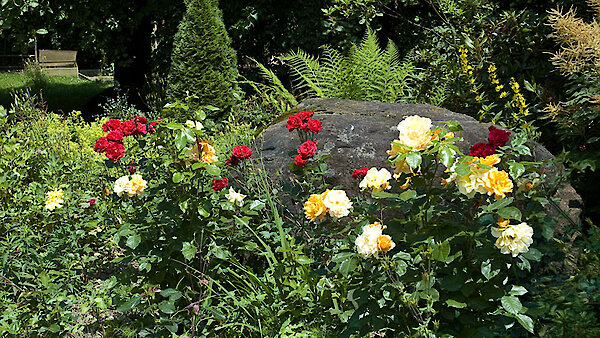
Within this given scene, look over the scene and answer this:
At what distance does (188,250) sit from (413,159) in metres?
1.17

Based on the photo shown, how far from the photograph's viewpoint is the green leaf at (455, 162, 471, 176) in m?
1.84

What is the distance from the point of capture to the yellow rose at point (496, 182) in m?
1.93

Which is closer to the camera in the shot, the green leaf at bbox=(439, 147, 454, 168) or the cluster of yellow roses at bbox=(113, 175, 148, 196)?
the green leaf at bbox=(439, 147, 454, 168)

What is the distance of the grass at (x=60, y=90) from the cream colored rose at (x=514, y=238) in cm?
1011

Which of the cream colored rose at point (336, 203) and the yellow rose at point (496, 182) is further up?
the yellow rose at point (496, 182)

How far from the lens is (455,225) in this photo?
2092 mm

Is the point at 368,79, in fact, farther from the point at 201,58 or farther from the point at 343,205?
the point at 343,205

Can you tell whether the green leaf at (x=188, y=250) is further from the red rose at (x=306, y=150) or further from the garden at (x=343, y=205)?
the red rose at (x=306, y=150)

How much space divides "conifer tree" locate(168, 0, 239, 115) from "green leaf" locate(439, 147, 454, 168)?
516 cm

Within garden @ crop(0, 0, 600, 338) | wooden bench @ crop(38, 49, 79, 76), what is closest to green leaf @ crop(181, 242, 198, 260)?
garden @ crop(0, 0, 600, 338)

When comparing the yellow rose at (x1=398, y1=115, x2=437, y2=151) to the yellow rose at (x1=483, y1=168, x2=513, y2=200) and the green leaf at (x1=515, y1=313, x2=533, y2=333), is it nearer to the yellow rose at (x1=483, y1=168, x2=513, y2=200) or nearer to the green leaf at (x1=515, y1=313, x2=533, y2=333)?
the yellow rose at (x1=483, y1=168, x2=513, y2=200)

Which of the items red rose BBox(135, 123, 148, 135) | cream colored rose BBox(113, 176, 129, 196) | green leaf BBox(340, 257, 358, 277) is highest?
red rose BBox(135, 123, 148, 135)

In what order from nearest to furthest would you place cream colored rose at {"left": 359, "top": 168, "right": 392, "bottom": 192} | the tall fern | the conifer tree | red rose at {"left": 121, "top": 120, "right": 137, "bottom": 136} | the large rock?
cream colored rose at {"left": 359, "top": 168, "right": 392, "bottom": 192}, red rose at {"left": 121, "top": 120, "right": 137, "bottom": 136}, the large rock, the tall fern, the conifer tree

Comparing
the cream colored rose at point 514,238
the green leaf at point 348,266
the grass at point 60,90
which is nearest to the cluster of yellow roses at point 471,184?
the cream colored rose at point 514,238
